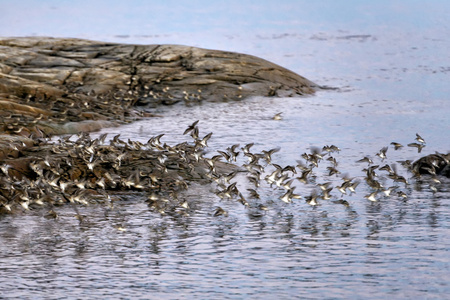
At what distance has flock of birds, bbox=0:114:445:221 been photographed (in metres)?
18.6

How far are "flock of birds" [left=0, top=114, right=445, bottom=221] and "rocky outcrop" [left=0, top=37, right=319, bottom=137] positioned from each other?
11.1 metres

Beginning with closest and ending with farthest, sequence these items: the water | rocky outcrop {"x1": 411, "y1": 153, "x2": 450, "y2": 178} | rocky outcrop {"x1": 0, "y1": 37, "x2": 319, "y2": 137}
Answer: the water → rocky outcrop {"x1": 411, "y1": 153, "x2": 450, "y2": 178} → rocky outcrop {"x1": 0, "y1": 37, "x2": 319, "y2": 137}

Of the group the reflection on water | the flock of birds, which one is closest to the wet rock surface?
the flock of birds

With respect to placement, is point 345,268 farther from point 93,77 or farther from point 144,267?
point 93,77

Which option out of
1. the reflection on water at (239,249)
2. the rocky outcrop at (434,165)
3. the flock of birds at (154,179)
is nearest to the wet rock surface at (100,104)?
the flock of birds at (154,179)

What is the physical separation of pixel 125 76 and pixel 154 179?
20.8 metres

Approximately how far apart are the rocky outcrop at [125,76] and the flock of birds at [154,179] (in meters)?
11.1

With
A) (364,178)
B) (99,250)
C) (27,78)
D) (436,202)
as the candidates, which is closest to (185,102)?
(27,78)

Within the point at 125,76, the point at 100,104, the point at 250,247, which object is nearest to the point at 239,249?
the point at 250,247

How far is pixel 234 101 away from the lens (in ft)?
126

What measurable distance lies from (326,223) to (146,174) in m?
5.71

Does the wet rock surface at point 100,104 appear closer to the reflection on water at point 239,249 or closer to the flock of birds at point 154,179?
the flock of birds at point 154,179

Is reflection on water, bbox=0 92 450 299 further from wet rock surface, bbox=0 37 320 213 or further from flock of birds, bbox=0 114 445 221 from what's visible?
wet rock surface, bbox=0 37 320 213

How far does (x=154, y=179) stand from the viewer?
20.0m
